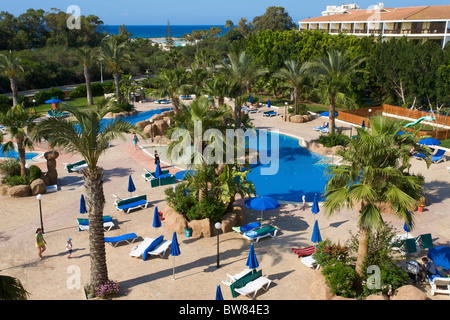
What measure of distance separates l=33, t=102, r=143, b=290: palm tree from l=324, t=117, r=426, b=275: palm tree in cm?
691

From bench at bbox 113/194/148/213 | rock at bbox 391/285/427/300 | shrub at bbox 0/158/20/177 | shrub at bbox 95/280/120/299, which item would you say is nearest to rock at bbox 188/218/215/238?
bench at bbox 113/194/148/213

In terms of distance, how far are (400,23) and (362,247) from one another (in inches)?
2356

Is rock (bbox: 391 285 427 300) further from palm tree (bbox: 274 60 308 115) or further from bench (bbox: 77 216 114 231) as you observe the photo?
palm tree (bbox: 274 60 308 115)

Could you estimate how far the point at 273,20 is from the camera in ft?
374

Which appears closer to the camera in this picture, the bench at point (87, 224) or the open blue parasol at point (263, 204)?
the open blue parasol at point (263, 204)

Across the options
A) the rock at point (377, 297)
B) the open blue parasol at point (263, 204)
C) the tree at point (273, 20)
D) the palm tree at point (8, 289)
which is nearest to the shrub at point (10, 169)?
the open blue parasol at point (263, 204)

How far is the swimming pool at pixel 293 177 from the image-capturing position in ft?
73.4

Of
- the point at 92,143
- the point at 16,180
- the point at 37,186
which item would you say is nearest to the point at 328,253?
the point at 92,143

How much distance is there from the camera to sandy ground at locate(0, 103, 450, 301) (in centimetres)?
1336

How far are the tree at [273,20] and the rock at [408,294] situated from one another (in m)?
108

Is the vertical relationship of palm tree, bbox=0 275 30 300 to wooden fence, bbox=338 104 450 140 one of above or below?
above

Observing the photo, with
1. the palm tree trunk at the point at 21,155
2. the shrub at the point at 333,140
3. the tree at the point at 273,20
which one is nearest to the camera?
the palm tree trunk at the point at 21,155

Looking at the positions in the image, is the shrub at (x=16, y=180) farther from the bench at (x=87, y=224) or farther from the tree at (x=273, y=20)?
the tree at (x=273, y=20)

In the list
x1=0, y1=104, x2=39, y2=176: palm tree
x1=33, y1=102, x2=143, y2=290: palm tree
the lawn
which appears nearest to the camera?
x1=33, y1=102, x2=143, y2=290: palm tree
